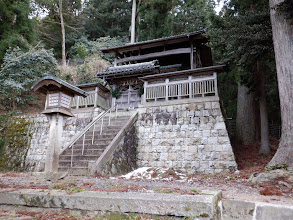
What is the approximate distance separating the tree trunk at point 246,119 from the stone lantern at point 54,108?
1035 centimetres

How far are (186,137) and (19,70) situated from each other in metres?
12.4

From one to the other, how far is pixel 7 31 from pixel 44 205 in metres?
17.0

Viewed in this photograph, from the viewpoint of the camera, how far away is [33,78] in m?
14.9

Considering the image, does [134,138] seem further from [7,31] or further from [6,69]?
[7,31]

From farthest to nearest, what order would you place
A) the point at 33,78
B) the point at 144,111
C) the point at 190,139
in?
the point at 33,78 < the point at 144,111 < the point at 190,139

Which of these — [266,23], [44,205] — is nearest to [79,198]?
[44,205]

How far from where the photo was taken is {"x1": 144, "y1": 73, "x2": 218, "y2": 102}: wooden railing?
9.77 metres

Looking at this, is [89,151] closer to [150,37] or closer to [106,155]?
Result: [106,155]

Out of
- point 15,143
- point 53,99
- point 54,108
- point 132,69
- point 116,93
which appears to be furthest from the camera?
point 116,93

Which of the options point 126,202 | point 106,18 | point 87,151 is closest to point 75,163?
point 87,151

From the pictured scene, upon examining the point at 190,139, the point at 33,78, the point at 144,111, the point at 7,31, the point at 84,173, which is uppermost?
the point at 7,31

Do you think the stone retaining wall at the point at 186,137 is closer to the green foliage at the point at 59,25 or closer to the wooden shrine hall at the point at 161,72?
the wooden shrine hall at the point at 161,72

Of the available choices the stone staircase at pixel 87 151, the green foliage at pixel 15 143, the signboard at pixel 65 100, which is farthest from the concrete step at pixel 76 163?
the green foliage at pixel 15 143

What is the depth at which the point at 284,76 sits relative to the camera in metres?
6.38
